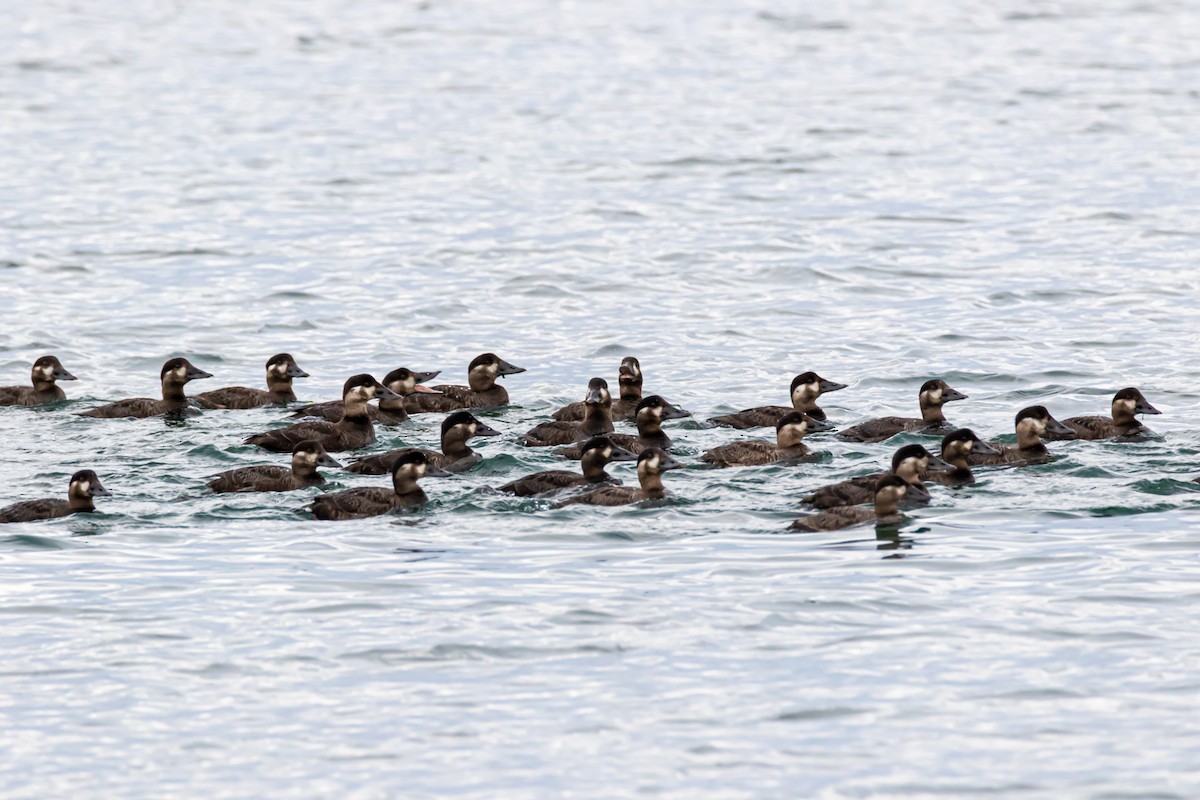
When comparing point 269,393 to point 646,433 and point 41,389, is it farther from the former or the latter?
point 646,433

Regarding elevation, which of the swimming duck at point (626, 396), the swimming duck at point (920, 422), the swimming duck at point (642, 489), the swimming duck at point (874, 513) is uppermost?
the swimming duck at point (626, 396)

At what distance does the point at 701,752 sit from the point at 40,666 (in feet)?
13.7

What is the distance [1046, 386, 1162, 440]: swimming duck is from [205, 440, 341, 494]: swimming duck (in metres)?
6.42

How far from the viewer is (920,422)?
17.4 meters

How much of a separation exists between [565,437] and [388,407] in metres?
2.09

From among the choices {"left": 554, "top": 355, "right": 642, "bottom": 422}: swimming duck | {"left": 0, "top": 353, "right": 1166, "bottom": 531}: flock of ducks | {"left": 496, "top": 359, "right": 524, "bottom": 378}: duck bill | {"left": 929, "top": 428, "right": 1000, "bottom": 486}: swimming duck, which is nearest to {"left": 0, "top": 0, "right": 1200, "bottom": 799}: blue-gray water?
{"left": 929, "top": 428, "right": 1000, "bottom": 486}: swimming duck

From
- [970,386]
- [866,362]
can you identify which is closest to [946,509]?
[970,386]

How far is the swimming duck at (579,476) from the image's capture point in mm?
15047

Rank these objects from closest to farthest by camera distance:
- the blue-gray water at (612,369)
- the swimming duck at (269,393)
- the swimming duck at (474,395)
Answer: the blue-gray water at (612,369) → the swimming duck at (474,395) → the swimming duck at (269,393)

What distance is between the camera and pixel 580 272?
26.5 metres

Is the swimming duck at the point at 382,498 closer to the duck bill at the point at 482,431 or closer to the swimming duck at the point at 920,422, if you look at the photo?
the duck bill at the point at 482,431

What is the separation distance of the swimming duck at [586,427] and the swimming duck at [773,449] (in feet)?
4.36

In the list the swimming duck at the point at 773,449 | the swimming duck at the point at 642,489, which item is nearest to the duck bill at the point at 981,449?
the swimming duck at the point at 773,449

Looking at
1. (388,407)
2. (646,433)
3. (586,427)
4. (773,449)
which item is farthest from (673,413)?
(388,407)
